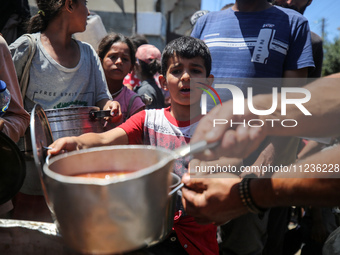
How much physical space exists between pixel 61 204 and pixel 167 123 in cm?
100

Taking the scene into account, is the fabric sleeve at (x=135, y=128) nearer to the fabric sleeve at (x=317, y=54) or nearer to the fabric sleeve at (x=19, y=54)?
the fabric sleeve at (x=19, y=54)

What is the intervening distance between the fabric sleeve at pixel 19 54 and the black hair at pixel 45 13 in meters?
0.27

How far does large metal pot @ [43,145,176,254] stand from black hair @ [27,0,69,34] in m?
1.57

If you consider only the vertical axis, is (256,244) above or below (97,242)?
below

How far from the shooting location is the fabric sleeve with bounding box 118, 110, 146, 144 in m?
1.66

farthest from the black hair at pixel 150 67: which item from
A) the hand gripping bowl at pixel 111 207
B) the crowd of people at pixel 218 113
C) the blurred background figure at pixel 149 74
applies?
the hand gripping bowl at pixel 111 207

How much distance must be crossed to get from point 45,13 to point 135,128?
1.11 m

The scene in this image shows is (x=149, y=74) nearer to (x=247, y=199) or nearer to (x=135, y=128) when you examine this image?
(x=135, y=128)

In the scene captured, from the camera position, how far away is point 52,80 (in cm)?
198

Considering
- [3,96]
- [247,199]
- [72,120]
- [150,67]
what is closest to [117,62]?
[150,67]

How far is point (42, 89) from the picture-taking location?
6.42 feet

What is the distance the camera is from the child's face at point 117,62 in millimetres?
2838

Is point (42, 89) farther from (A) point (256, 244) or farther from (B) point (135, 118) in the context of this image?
(A) point (256, 244)

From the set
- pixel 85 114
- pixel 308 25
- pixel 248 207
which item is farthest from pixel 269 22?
pixel 248 207
